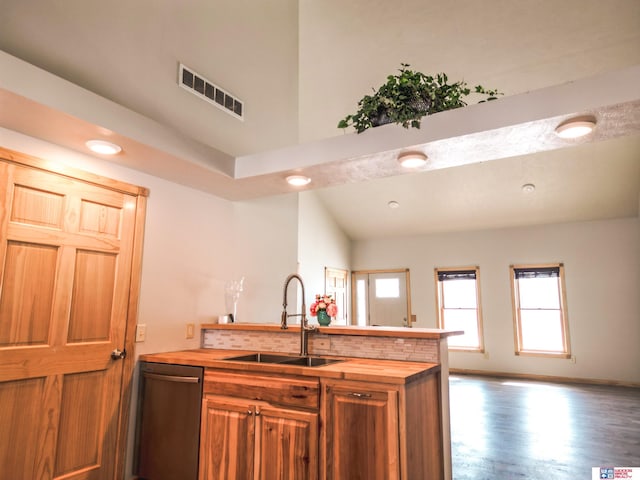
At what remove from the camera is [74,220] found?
264cm

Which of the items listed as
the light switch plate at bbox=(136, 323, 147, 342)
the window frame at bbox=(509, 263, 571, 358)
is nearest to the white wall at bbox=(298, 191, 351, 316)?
the window frame at bbox=(509, 263, 571, 358)

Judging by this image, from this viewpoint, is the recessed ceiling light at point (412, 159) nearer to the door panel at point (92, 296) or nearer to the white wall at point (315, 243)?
the door panel at point (92, 296)

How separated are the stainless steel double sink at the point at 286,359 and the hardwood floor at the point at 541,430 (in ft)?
4.57

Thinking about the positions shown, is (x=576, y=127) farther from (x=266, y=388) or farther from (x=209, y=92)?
(x=209, y=92)

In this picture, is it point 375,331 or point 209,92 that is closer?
point 375,331

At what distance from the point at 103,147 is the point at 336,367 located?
1961mm

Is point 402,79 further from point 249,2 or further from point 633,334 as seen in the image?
point 633,334

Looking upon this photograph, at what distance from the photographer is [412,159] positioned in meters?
2.70

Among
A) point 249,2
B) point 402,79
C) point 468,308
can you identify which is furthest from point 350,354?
point 468,308

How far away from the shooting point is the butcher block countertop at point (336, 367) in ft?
7.13

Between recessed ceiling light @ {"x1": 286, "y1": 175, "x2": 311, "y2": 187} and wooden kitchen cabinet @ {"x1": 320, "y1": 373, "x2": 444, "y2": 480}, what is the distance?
152 cm

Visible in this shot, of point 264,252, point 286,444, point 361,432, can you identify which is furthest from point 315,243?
point 361,432

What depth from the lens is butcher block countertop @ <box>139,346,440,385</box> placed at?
2174 mm

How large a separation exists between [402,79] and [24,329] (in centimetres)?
260
